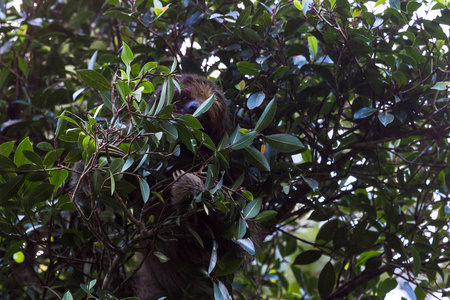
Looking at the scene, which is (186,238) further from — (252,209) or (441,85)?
(441,85)

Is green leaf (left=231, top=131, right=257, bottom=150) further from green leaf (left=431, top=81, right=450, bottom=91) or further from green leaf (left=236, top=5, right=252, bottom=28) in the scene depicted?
green leaf (left=431, top=81, right=450, bottom=91)

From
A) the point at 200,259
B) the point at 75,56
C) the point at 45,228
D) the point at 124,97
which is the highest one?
the point at 124,97

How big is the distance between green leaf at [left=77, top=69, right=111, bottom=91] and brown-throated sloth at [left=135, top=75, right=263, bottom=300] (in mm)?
366

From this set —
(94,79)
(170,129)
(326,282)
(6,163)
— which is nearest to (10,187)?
(6,163)

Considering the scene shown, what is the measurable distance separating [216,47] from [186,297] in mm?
1506

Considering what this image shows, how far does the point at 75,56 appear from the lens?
3.64m

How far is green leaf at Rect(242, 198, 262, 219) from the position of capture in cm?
206

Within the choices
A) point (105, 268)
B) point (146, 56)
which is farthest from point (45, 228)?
point (146, 56)

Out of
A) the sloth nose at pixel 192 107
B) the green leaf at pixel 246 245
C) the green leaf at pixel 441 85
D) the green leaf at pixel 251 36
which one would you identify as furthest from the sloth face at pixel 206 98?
the green leaf at pixel 441 85

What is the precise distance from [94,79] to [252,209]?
870 mm

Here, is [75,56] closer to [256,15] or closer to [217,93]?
[217,93]

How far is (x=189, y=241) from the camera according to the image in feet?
9.58

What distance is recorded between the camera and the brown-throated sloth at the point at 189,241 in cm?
232

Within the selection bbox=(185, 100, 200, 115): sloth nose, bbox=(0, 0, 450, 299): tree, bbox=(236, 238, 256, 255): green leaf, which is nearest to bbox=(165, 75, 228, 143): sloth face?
bbox=(185, 100, 200, 115): sloth nose
